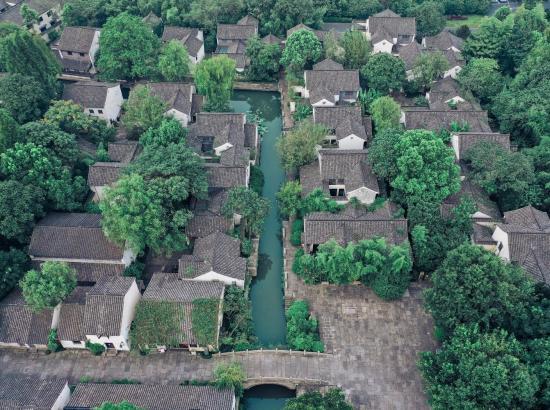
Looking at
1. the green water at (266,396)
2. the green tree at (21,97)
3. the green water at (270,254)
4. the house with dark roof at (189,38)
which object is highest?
the green tree at (21,97)

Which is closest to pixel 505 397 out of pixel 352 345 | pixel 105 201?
pixel 352 345

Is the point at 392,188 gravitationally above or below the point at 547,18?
below

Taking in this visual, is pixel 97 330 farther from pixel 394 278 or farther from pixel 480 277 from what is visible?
pixel 480 277

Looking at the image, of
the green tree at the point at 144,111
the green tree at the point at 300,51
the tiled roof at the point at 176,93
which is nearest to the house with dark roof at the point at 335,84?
the green tree at the point at 300,51

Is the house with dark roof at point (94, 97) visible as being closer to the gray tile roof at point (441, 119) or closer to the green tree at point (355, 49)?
the green tree at point (355, 49)

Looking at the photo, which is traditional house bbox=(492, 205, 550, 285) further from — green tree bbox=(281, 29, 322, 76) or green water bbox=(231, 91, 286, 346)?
green tree bbox=(281, 29, 322, 76)

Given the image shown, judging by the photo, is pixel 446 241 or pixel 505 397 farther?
pixel 446 241

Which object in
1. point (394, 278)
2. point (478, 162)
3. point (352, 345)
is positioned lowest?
point (352, 345)
